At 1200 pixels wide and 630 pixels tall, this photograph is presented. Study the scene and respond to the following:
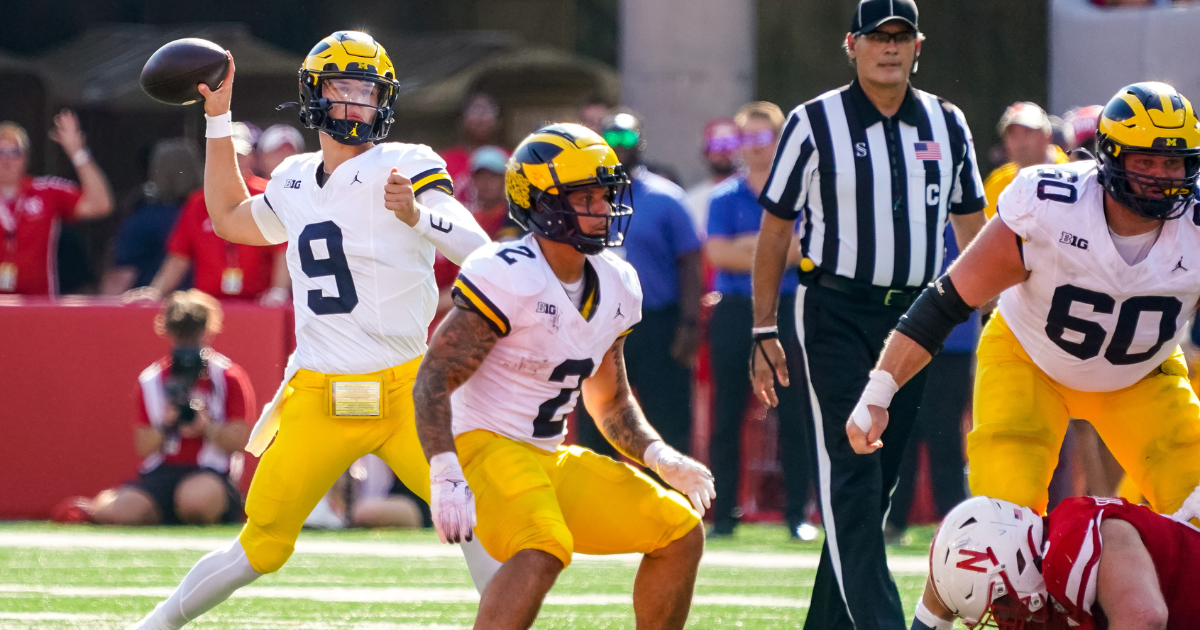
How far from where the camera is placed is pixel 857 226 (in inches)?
194

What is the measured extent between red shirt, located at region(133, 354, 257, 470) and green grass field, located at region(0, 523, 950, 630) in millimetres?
410

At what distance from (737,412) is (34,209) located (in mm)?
4169

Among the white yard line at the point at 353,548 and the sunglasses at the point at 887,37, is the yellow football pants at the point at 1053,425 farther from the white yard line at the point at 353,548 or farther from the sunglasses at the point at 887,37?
the white yard line at the point at 353,548

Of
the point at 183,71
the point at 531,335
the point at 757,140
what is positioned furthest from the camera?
Answer: the point at 757,140

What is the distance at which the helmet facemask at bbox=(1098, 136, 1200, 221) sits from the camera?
4.00 meters

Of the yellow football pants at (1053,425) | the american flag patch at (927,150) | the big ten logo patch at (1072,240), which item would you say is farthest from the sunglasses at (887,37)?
the big ten logo patch at (1072,240)

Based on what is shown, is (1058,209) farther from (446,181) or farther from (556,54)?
(556,54)

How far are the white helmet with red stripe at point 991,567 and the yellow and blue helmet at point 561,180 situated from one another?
1.13m

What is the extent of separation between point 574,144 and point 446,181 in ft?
2.74

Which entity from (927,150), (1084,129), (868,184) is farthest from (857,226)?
(1084,129)

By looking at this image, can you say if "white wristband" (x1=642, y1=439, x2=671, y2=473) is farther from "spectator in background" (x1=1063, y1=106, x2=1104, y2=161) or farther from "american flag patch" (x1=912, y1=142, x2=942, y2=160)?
"spectator in background" (x1=1063, y1=106, x2=1104, y2=161)

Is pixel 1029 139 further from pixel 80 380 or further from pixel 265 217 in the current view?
pixel 80 380

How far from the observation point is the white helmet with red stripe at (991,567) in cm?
362

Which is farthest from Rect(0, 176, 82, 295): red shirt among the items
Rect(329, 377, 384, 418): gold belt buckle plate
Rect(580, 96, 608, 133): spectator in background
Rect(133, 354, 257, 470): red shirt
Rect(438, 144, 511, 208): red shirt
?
Rect(329, 377, 384, 418): gold belt buckle plate
